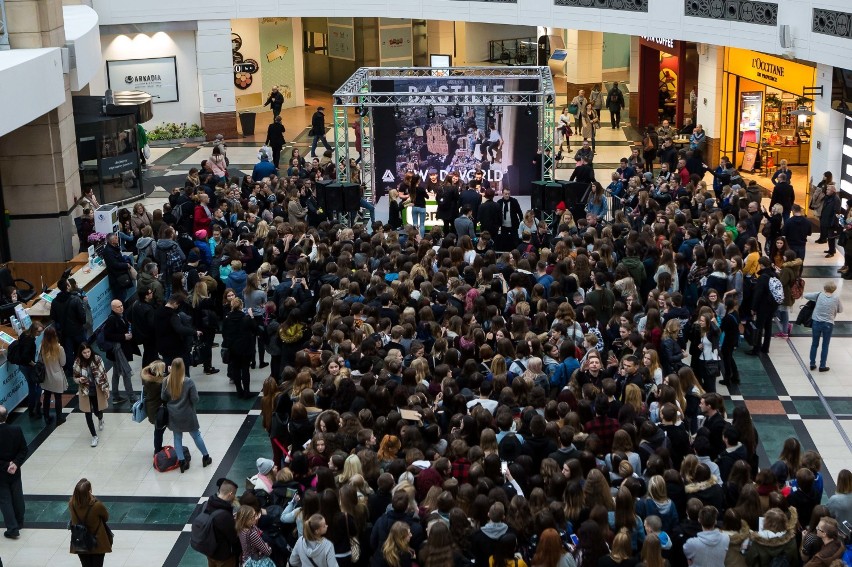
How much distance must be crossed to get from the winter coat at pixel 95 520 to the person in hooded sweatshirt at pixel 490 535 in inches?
140

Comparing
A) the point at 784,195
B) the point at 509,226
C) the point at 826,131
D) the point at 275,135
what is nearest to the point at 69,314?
the point at 509,226

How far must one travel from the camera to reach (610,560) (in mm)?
8398

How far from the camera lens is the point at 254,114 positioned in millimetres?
31734

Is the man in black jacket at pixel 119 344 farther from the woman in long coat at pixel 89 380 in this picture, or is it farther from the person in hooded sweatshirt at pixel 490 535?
the person in hooded sweatshirt at pixel 490 535

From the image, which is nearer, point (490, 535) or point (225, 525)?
point (490, 535)

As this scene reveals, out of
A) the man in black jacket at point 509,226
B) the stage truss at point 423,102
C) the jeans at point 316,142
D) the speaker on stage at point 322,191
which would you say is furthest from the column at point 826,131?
the jeans at point 316,142

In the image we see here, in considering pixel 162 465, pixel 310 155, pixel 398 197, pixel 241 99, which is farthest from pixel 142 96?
pixel 162 465

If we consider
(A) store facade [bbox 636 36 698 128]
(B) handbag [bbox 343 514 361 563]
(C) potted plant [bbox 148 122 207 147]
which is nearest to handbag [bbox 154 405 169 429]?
(B) handbag [bbox 343 514 361 563]

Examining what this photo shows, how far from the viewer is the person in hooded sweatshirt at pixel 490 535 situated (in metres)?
8.60

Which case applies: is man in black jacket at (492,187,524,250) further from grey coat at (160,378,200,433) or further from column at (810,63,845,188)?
grey coat at (160,378,200,433)

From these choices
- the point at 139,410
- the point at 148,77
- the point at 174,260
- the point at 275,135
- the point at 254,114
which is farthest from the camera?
the point at 254,114

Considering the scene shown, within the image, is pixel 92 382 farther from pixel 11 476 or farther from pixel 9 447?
pixel 9 447

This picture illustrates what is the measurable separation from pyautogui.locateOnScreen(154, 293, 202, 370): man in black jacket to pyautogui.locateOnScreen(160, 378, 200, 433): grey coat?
5.78ft

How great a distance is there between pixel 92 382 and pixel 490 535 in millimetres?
6362
